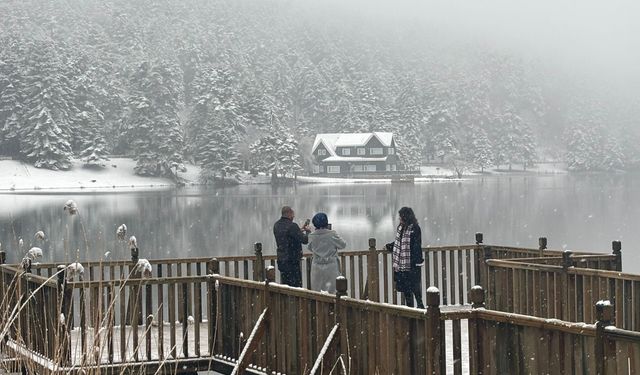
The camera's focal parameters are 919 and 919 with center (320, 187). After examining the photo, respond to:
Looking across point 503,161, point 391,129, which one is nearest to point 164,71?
point 391,129

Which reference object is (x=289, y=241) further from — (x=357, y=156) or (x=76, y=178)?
(x=357, y=156)

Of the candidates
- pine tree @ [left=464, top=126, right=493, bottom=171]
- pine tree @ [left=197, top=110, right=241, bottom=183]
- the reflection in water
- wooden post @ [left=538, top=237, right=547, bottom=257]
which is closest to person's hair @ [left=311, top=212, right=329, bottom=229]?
wooden post @ [left=538, top=237, right=547, bottom=257]

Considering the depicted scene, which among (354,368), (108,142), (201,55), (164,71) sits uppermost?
(201,55)

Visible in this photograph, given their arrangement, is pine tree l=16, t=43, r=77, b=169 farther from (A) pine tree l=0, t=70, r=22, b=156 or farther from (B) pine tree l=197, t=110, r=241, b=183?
(B) pine tree l=197, t=110, r=241, b=183

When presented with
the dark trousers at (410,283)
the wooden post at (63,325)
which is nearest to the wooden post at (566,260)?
the dark trousers at (410,283)

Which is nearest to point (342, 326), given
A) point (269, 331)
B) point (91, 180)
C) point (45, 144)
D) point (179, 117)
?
point (269, 331)

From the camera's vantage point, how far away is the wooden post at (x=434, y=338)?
7406 millimetres

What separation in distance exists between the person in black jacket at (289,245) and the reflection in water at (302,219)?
19.4m

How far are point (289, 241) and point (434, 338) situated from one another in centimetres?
605

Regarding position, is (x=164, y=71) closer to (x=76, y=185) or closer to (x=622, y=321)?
(x=76, y=185)

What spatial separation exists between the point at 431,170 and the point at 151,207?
9359 cm

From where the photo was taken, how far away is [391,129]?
6511 inches

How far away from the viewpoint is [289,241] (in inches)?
527

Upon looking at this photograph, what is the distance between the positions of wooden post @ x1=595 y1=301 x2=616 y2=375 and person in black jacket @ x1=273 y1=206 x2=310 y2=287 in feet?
23.4
